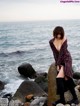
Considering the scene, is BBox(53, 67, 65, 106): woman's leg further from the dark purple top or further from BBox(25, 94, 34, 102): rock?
BBox(25, 94, 34, 102): rock

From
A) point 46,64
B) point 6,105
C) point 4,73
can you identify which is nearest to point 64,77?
point 6,105

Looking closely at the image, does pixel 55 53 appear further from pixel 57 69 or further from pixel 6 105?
pixel 6 105

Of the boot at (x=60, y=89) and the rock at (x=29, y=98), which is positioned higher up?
the boot at (x=60, y=89)

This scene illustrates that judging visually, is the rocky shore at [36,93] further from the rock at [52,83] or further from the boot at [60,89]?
the boot at [60,89]

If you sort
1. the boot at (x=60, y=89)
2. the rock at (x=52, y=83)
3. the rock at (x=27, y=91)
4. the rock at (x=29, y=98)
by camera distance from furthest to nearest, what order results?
1. the rock at (x=27, y=91)
2. the rock at (x=29, y=98)
3. the rock at (x=52, y=83)
4. the boot at (x=60, y=89)

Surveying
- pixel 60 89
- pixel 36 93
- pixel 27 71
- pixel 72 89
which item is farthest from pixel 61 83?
pixel 27 71

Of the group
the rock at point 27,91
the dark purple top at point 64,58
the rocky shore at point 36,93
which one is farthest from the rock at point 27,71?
the dark purple top at point 64,58

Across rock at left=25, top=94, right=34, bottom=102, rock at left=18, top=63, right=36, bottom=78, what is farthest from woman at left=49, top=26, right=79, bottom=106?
rock at left=18, top=63, right=36, bottom=78

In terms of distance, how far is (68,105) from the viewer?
7695 mm

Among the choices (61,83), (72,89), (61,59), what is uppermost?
(61,59)

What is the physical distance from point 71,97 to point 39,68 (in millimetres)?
14477

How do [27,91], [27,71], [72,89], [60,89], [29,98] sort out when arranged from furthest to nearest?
[27,71] → [27,91] → [29,98] → [72,89] → [60,89]

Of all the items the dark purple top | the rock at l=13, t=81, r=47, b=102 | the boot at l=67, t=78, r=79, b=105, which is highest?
the dark purple top

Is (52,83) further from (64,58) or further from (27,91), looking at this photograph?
(27,91)
